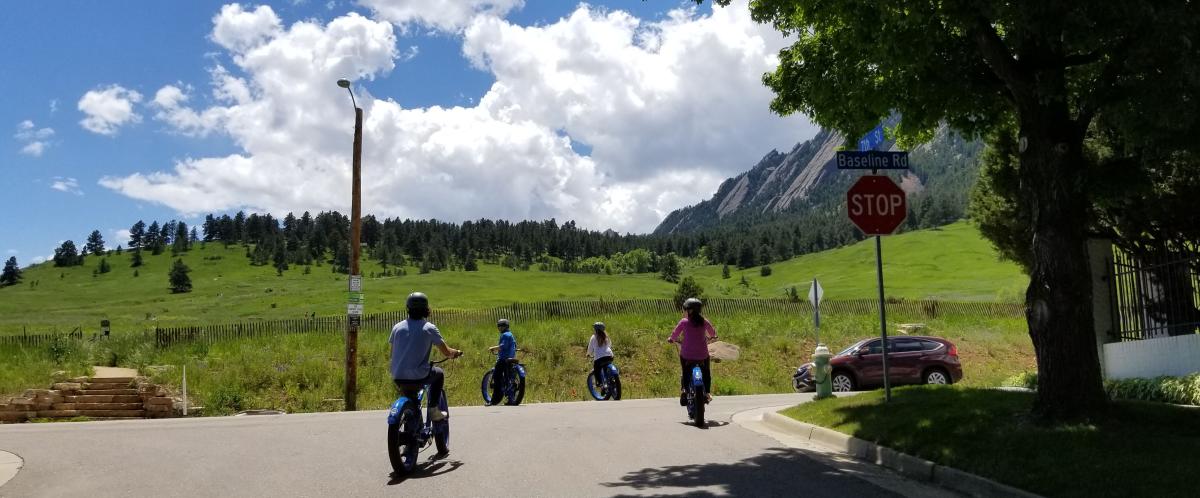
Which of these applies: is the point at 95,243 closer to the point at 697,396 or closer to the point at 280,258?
the point at 280,258

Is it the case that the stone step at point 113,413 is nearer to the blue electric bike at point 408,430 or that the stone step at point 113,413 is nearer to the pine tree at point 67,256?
the blue electric bike at point 408,430

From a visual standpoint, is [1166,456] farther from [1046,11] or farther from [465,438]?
[465,438]

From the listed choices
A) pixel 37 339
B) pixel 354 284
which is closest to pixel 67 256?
pixel 37 339

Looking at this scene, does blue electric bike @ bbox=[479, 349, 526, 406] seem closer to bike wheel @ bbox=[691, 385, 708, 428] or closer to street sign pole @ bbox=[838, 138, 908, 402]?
bike wheel @ bbox=[691, 385, 708, 428]

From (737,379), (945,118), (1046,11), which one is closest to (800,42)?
(945,118)

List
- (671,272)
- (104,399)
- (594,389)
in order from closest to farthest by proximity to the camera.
A: 1. (594,389)
2. (104,399)
3. (671,272)

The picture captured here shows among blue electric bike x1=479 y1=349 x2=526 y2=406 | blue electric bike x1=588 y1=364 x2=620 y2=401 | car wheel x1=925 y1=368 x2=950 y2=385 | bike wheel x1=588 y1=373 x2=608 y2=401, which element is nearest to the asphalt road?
blue electric bike x1=479 y1=349 x2=526 y2=406

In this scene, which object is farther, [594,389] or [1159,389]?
[594,389]

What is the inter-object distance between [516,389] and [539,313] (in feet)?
76.2

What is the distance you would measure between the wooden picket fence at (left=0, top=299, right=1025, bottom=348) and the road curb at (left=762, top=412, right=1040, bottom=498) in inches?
997

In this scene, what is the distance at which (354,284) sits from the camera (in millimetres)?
19047

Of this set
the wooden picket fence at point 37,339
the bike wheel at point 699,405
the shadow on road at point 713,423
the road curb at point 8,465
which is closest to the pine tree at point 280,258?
the wooden picket fence at point 37,339

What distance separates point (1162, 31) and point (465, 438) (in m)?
8.45

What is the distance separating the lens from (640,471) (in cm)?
805
